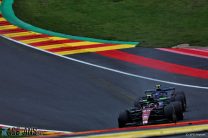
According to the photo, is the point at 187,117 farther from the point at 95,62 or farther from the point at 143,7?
the point at 143,7

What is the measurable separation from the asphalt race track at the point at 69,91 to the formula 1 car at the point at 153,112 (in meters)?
0.58

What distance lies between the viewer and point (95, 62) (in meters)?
17.4

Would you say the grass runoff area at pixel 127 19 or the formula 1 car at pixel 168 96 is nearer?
the formula 1 car at pixel 168 96

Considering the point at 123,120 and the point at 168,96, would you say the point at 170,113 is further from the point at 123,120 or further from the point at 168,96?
the point at 168,96

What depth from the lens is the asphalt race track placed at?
12547mm

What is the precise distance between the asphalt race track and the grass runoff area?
6.28 ft

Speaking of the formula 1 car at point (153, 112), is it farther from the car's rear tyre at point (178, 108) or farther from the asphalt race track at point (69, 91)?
the asphalt race track at point (69, 91)

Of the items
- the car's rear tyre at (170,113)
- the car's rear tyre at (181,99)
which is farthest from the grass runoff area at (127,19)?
the car's rear tyre at (170,113)

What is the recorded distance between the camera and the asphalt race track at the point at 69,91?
1255 centimetres

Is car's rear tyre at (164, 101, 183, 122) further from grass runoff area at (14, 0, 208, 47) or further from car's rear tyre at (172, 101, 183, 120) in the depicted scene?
grass runoff area at (14, 0, 208, 47)

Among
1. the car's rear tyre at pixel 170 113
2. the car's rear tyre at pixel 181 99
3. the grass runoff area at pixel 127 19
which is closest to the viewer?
the car's rear tyre at pixel 170 113

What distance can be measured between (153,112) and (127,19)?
10904mm

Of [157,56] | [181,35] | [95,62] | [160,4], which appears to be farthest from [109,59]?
[160,4]

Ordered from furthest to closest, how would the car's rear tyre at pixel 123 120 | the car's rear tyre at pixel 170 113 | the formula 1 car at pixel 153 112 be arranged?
1. the car's rear tyre at pixel 123 120
2. the formula 1 car at pixel 153 112
3. the car's rear tyre at pixel 170 113
